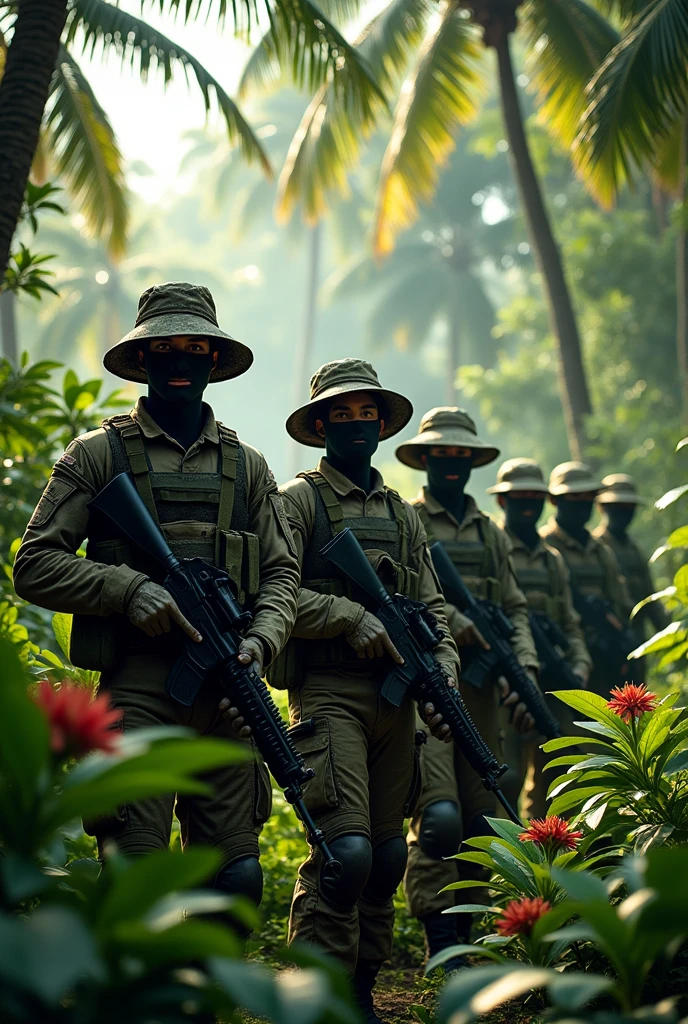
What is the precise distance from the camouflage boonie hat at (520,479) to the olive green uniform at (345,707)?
2800 mm

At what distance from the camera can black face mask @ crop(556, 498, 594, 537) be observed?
27.6 feet

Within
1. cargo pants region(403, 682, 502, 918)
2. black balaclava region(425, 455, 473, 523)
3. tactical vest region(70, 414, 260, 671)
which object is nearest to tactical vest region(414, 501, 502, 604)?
black balaclava region(425, 455, 473, 523)

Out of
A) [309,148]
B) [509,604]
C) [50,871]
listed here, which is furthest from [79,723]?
[309,148]

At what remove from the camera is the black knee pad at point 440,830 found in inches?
197

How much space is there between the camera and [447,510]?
6.09 m

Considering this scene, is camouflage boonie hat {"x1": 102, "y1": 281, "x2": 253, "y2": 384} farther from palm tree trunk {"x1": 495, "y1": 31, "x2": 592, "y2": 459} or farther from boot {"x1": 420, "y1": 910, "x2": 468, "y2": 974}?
palm tree trunk {"x1": 495, "y1": 31, "x2": 592, "y2": 459}

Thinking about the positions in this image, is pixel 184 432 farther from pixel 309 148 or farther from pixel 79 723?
pixel 309 148

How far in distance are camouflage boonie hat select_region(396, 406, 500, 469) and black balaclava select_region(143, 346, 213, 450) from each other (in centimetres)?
224

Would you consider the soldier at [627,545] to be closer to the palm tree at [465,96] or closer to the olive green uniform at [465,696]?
the olive green uniform at [465,696]

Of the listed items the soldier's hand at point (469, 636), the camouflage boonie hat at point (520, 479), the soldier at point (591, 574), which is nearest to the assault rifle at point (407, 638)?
the soldier's hand at point (469, 636)

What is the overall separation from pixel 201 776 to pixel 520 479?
14.1 feet

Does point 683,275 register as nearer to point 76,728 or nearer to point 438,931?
point 438,931

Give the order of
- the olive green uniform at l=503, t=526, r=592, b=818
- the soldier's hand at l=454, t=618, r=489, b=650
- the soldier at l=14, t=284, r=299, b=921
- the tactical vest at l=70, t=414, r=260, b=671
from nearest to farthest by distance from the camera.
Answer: the soldier at l=14, t=284, r=299, b=921, the tactical vest at l=70, t=414, r=260, b=671, the soldier's hand at l=454, t=618, r=489, b=650, the olive green uniform at l=503, t=526, r=592, b=818

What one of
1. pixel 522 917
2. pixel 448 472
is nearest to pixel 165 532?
pixel 522 917
